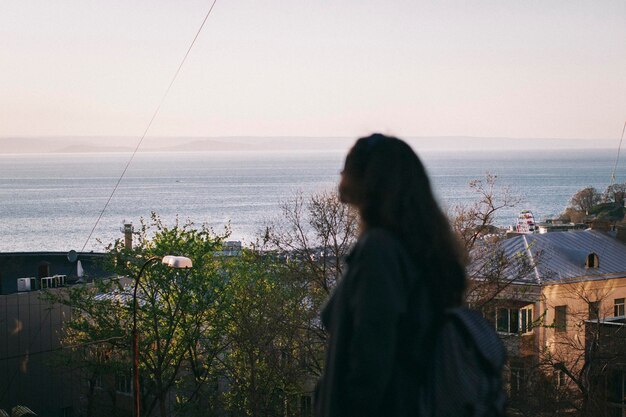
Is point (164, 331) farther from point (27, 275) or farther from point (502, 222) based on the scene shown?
point (502, 222)

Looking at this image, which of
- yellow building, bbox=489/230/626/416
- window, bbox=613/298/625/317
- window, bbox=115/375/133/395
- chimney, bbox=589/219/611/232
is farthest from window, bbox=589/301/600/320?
window, bbox=115/375/133/395

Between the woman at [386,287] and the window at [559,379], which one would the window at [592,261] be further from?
the woman at [386,287]

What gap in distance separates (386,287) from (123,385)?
2971 centimetres

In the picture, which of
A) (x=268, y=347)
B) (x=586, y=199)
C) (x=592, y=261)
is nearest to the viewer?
(x=268, y=347)

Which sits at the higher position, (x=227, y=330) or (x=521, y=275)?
(x=521, y=275)

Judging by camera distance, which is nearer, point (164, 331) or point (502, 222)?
point (164, 331)

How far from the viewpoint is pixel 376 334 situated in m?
2.24

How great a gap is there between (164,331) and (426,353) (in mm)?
24585

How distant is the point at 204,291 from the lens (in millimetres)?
27281

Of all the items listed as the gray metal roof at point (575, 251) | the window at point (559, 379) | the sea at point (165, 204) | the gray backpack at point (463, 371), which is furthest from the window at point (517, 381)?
the sea at point (165, 204)

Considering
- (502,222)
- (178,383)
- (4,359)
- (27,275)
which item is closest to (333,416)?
(178,383)

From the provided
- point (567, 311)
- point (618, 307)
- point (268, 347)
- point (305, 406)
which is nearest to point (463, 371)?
point (268, 347)

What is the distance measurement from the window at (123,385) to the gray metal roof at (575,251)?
16.1 m

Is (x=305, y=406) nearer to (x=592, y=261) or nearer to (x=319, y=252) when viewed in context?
(x=319, y=252)
